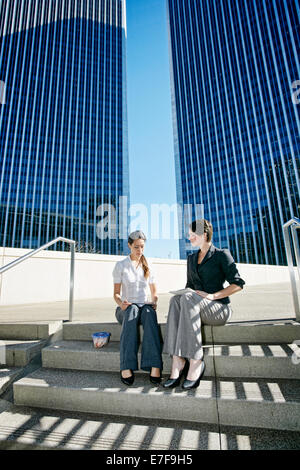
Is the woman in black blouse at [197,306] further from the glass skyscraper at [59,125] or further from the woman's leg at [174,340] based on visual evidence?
the glass skyscraper at [59,125]

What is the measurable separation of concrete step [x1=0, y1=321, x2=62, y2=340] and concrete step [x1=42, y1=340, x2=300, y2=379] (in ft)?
0.76

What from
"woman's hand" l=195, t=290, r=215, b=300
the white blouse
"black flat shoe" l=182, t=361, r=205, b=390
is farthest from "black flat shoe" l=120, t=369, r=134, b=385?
"woman's hand" l=195, t=290, r=215, b=300

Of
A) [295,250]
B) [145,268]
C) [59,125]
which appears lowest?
[145,268]

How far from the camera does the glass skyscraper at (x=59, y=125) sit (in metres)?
50.7

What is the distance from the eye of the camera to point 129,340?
1.77m

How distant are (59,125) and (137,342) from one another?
212 ft

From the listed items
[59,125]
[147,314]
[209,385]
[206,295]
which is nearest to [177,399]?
[209,385]

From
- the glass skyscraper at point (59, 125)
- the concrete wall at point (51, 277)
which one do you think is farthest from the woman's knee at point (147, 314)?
the glass skyscraper at point (59, 125)

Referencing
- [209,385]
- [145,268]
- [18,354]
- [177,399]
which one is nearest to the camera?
[177,399]

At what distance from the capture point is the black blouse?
77.9 inches

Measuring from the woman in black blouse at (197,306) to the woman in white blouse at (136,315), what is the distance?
11 cm

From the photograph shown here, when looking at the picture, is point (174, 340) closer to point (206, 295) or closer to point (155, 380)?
point (155, 380)

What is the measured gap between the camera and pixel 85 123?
5775 cm

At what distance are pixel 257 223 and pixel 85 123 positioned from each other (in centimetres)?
4771
